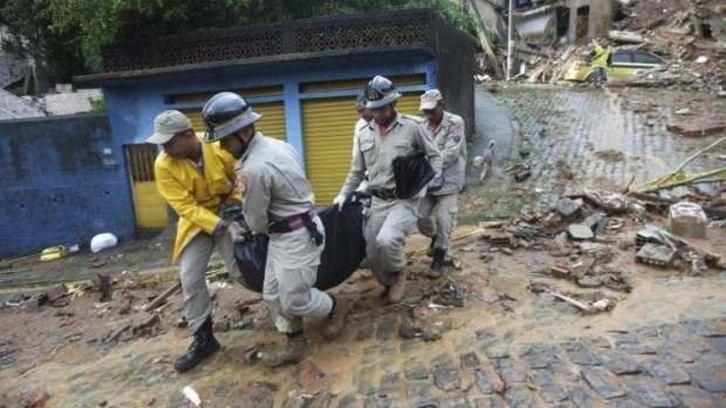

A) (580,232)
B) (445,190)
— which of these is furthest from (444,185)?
(580,232)

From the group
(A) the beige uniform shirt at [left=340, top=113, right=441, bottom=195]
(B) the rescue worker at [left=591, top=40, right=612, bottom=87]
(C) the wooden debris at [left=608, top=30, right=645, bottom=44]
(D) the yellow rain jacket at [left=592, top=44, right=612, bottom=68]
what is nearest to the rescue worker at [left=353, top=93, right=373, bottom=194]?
(A) the beige uniform shirt at [left=340, top=113, right=441, bottom=195]

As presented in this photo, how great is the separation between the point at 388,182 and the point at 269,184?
4.49 ft

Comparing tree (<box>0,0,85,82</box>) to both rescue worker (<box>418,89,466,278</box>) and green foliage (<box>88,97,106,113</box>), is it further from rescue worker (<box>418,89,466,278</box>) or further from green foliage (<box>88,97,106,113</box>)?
rescue worker (<box>418,89,466,278</box>)

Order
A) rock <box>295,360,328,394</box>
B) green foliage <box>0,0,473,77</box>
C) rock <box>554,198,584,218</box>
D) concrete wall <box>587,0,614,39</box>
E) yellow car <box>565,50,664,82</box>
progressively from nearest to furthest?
1. rock <box>295,360,328,394</box>
2. rock <box>554,198,584,218</box>
3. green foliage <box>0,0,473,77</box>
4. yellow car <box>565,50,664,82</box>
5. concrete wall <box>587,0,614,39</box>

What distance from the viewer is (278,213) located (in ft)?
12.7

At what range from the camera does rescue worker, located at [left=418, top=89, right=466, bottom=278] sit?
5602mm

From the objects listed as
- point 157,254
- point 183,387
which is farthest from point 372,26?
point 183,387

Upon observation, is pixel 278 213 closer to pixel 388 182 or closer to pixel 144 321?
pixel 388 182

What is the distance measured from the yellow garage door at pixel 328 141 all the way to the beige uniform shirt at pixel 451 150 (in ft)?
16.3

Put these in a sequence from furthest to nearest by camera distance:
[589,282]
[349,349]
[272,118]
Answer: [272,118]
[589,282]
[349,349]

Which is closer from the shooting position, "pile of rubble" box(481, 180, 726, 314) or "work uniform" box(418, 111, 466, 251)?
"pile of rubble" box(481, 180, 726, 314)

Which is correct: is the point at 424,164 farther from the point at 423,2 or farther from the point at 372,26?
the point at 423,2

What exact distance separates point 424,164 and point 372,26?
18.7 ft

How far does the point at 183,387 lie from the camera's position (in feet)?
13.2
